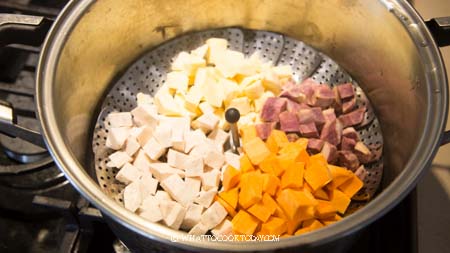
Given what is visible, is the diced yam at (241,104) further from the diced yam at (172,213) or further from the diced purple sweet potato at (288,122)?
the diced yam at (172,213)

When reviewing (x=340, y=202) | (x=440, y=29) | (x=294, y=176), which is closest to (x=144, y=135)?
(x=294, y=176)

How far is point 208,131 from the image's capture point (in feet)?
3.67

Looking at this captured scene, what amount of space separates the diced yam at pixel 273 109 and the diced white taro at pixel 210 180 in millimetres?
199

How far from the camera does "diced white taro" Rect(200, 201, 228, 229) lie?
941 millimetres

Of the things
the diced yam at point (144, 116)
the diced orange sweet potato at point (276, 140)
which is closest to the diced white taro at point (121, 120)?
the diced yam at point (144, 116)

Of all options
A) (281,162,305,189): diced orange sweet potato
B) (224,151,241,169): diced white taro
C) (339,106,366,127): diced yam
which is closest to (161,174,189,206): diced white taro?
(224,151,241,169): diced white taro

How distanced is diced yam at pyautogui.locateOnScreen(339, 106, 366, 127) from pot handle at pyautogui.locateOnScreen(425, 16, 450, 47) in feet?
0.86

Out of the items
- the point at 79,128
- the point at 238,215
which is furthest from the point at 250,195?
the point at 79,128

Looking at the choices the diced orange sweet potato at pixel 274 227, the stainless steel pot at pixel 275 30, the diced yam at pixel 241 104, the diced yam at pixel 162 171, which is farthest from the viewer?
the diced yam at pixel 241 104

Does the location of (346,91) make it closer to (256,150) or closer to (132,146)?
(256,150)

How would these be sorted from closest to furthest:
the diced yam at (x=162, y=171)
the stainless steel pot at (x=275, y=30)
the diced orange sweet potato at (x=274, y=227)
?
the stainless steel pot at (x=275, y=30) < the diced orange sweet potato at (x=274, y=227) < the diced yam at (x=162, y=171)

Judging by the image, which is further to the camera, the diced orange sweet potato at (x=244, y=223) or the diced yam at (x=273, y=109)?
the diced yam at (x=273, y=109)

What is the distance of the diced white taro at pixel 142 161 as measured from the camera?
1.05m

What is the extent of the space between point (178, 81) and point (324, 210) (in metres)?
0.50
